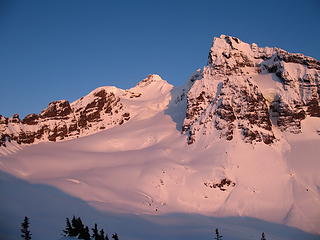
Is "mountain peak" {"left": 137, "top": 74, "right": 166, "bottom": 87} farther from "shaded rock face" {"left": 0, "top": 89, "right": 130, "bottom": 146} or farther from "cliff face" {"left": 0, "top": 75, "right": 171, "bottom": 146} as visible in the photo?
"shaded rock face" {"left": 0, "top": 89, "right": 130, "bottom": 146}

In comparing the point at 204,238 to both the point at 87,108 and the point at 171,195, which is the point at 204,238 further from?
the point at 87,108

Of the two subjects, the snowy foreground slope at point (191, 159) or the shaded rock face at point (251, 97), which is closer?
the snowy foreground slope at point (191, 159)

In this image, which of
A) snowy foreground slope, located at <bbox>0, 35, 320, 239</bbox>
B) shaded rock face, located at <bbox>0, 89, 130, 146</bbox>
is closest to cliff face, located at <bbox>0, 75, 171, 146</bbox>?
shaded rock face, located at <bbox>0, 89, 130, 146</bbox>

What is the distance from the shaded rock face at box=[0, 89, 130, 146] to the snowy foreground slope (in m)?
0.32

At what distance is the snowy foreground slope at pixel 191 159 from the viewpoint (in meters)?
71.6

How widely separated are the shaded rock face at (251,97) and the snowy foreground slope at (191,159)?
292 millimetres

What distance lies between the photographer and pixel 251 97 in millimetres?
102500

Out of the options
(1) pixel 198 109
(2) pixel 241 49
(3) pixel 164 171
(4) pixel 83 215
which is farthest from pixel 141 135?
A: (4) pixel 83 215

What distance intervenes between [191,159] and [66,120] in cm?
5190

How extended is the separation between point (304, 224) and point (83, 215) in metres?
36.0

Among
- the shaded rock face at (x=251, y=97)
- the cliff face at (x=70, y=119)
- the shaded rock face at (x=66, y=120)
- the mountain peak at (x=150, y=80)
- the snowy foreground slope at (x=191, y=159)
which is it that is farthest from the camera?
the mountain peak at (x=150, y=80)

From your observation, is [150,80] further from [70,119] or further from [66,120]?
[66,120]

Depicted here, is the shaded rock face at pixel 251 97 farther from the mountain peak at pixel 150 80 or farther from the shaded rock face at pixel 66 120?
the mountain peak at pixel 150 80

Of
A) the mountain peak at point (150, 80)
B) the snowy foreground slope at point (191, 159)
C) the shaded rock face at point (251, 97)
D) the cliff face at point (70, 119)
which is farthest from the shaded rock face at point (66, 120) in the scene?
the shaded rock face at point (251, 97)
